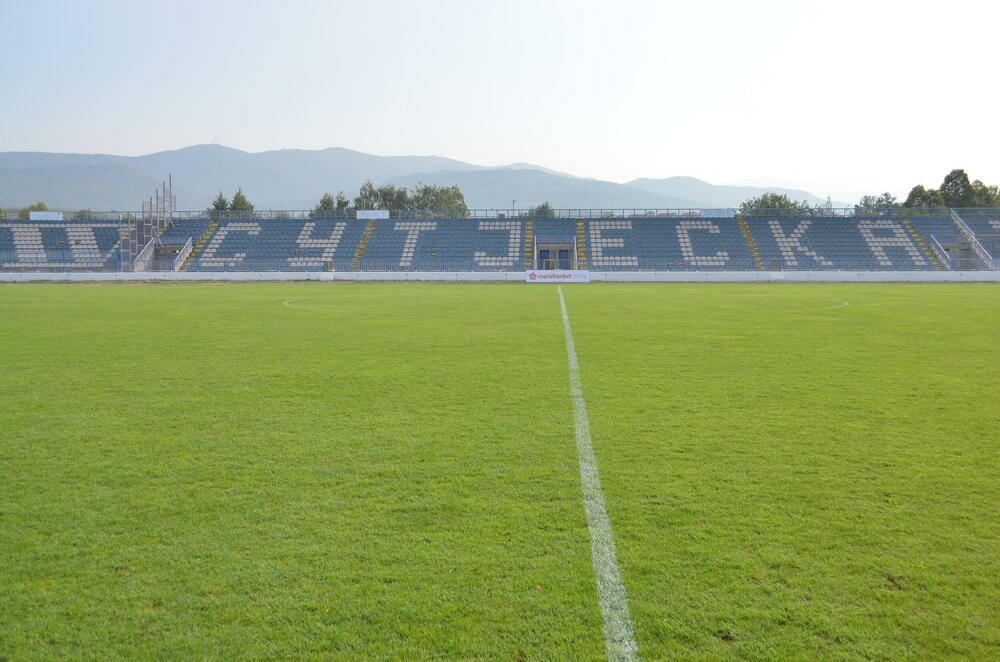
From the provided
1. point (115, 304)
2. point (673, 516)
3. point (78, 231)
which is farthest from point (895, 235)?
point (78, 231)

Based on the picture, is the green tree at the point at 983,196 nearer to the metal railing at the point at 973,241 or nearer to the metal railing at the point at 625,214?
the metal railing at the point at 625,214

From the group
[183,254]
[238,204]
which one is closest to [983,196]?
[183,254]

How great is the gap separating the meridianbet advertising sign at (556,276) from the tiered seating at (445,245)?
9.75 metres

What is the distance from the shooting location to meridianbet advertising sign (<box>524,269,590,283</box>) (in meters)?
40.4

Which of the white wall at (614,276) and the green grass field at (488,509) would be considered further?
the white wall at (614,276)

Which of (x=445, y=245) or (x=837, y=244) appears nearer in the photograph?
(x=837, y=244)

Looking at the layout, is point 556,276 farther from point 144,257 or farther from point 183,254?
point 144,257

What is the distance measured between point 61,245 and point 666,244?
50.4 metres

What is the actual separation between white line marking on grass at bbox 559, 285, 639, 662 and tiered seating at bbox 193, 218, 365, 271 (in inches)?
1861

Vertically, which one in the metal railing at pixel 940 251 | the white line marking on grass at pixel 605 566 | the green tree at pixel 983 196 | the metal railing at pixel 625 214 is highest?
the green tree at pixel 983 196

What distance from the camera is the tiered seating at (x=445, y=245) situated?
5141cm

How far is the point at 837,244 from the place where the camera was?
2094 inches

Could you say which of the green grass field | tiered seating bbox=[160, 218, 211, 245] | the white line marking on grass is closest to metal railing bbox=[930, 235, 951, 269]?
the green grass field

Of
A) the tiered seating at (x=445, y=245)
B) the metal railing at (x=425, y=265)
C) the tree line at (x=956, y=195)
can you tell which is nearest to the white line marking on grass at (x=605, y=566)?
the metal railing at (x=425, y=265)
